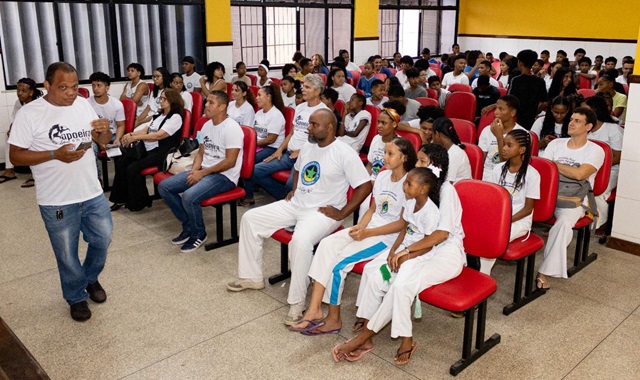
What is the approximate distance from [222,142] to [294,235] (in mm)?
1403

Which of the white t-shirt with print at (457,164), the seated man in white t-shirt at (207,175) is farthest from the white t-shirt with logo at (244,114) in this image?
the white t-shirt with print at (457,164)

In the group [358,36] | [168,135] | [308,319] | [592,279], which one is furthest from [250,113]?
[358,36]

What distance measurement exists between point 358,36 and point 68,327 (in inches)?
384

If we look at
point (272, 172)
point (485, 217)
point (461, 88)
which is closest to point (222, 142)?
point (272, 172)

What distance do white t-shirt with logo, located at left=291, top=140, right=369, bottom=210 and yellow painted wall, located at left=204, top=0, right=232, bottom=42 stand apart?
6444 mm

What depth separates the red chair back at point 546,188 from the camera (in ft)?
12.9

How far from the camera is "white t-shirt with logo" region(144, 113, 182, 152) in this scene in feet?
18.4

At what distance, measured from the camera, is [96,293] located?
155 inches

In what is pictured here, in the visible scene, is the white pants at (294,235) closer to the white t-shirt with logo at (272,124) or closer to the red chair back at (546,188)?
the red chair back at (546,188)

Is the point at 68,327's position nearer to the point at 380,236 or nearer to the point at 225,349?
the point at 225,349

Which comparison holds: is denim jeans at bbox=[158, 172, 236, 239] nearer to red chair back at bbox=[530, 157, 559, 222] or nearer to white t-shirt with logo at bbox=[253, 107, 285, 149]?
white t-shirt with logo at bbox=[253, 107, 285, 149]

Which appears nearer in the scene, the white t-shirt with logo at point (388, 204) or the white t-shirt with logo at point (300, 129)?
the white t-shirt with logo at point (388, 204)

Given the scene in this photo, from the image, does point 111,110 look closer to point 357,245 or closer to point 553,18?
point 357,245

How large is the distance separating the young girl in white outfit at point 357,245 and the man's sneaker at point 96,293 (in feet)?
4.34
